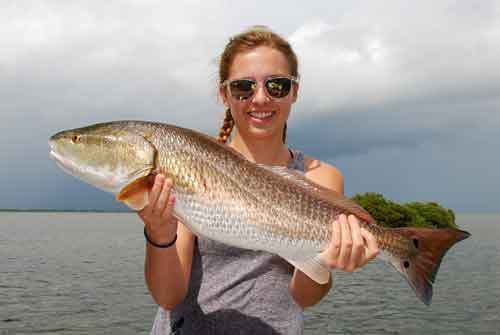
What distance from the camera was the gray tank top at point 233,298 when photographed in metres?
3.39

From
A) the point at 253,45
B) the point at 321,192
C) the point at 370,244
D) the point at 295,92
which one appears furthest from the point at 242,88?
the point at 370,244

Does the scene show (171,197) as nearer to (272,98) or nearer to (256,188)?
(256,188)

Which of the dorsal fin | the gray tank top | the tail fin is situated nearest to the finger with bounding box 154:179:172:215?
the gray tank top

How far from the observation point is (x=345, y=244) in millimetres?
3531

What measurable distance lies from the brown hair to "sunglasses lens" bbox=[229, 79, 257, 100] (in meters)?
0.27

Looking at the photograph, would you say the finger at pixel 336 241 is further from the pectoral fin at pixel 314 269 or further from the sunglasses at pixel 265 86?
the sunglasses at pixel 265 86

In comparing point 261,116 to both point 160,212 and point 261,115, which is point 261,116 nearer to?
point 261,115

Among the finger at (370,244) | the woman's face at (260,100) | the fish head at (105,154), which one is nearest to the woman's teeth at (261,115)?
the woman's face at (260,100)

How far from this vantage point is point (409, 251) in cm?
379

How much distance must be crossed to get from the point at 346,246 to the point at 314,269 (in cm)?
30

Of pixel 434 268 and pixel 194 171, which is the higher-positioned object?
pixel 194 171

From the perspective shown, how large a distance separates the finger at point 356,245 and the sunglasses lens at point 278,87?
119 centimetres

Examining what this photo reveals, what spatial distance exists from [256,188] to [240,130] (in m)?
0.69

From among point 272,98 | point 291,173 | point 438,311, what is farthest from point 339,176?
point 438,311
